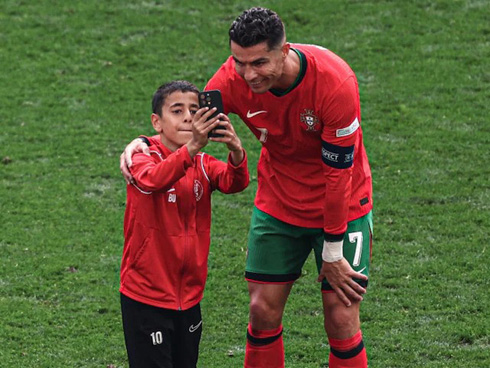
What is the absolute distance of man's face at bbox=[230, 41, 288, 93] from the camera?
5.50m

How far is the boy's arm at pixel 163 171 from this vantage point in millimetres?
5480

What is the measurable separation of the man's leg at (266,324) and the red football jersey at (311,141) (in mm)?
422

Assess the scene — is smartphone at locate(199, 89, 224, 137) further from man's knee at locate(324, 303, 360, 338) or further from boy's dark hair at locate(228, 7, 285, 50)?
man's knee at locate(324, 303, 360, 338)

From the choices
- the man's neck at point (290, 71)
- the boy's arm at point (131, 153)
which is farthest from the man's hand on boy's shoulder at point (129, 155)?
the man's neck at point (290, 71)

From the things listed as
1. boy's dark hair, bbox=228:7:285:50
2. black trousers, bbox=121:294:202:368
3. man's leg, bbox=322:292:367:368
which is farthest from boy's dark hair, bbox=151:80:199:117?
man's leg, bbox=322:292:367:368

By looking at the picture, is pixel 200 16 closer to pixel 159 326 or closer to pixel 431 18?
pixel 431 18

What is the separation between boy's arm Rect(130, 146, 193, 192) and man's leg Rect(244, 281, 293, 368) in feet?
3.41

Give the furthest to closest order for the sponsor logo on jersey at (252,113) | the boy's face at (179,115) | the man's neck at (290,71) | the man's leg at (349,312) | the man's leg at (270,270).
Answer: the man's leg at (270,270), the man's leg at (349,312), the sponsor logo on jersey at (252,113), the boy's face at (179,115), the man's neck at (290,71)

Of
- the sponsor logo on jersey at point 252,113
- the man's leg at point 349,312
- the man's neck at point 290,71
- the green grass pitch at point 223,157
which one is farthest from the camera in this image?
the green grass pitch at point 223,157

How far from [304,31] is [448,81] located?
1.97 m

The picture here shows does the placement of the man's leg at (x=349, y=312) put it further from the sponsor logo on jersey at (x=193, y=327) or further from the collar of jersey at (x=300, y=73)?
the collar of jersey at (x=300, y=73)

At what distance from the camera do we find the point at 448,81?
39.1ft

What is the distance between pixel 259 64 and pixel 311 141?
615 millimetres

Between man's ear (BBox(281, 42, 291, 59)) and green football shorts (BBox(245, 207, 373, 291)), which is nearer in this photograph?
man's ear (BBox(281, 42, 291, 59))
